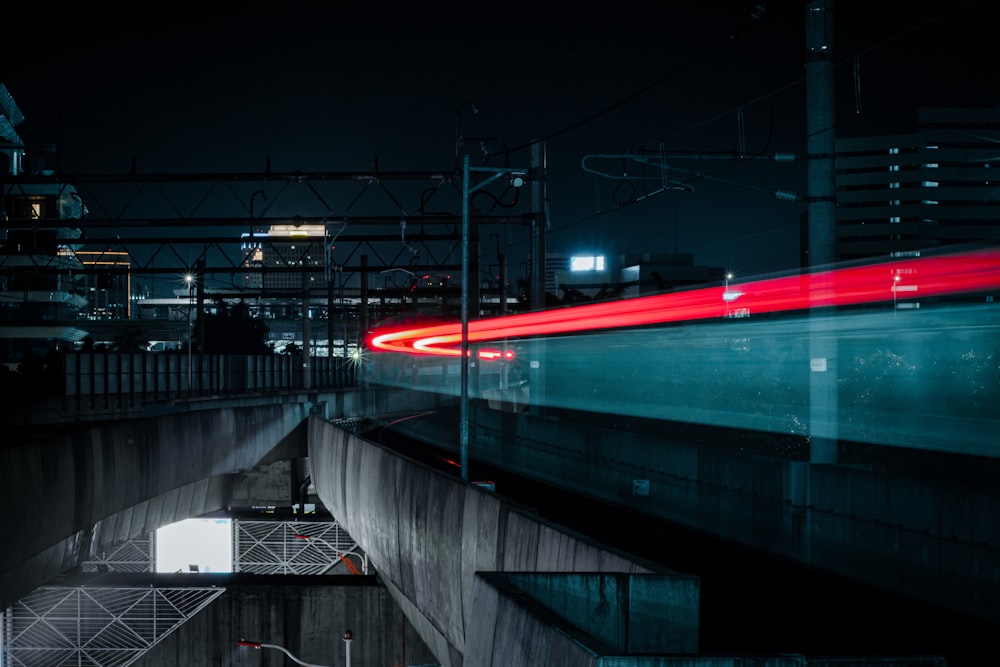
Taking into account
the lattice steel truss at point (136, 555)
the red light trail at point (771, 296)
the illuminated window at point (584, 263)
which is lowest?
the lattice steel truss at point (136, 555)

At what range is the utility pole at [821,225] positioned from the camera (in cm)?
1786

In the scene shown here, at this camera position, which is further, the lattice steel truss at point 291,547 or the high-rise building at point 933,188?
the high-rise building at point 933,188

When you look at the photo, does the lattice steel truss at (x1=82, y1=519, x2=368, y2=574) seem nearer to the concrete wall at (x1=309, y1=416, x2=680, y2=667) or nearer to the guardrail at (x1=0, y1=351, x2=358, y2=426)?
the guardrail at (x1=0, y1=351, x2=358, y2=426)

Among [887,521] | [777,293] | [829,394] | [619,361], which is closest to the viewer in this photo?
[887,521]

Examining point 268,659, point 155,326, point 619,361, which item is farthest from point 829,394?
point 155,326

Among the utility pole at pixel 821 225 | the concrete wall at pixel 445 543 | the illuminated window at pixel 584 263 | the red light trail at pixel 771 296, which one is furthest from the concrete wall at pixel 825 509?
the illuminated window at pixel 584 263

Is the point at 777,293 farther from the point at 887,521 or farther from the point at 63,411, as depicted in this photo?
the point at 63,411

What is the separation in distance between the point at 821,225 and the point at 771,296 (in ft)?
59.8

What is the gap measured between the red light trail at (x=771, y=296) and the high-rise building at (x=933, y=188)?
61860 mm

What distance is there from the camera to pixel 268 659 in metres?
28.8

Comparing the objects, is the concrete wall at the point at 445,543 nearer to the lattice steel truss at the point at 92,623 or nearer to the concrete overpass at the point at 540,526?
the concrete overpass at the point at 540,526

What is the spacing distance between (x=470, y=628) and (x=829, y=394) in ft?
34.9

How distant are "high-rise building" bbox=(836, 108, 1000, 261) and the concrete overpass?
85.4m

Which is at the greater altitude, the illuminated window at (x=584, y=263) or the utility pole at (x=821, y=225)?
the illuminated window at (x=584, y=263)
